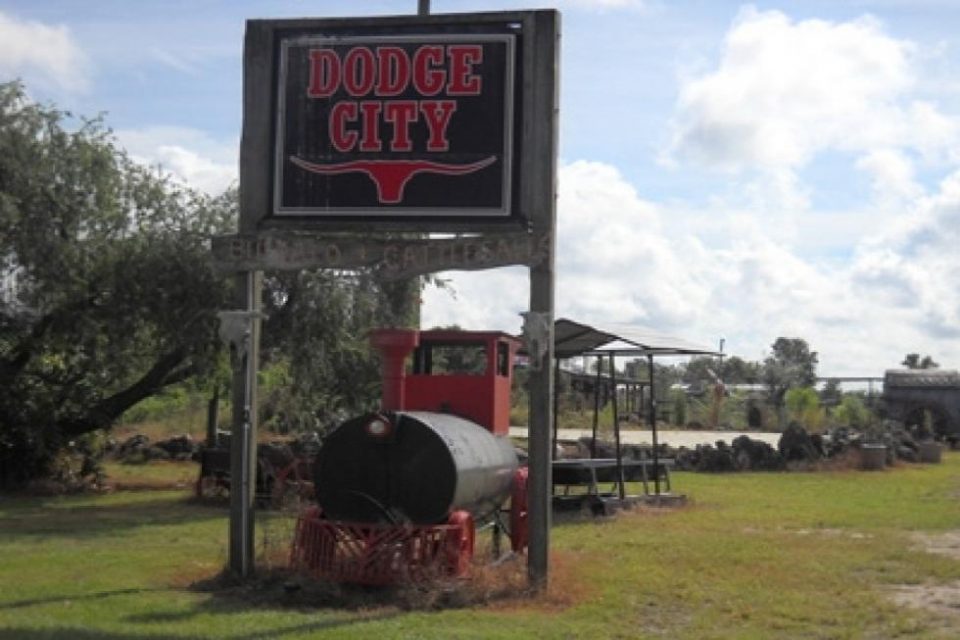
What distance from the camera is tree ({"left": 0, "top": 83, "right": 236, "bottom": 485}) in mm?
19391

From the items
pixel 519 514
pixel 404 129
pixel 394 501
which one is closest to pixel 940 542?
pixel 519 514

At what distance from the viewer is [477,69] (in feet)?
35.6

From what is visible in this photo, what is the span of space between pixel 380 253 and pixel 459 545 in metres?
2.60

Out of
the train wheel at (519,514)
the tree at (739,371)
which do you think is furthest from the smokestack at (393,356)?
the tree at (739,371)

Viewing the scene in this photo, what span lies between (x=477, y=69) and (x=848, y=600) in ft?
17.6

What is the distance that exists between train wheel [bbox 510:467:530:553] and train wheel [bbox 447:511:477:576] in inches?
64.3

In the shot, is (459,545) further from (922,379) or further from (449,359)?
(922,379)

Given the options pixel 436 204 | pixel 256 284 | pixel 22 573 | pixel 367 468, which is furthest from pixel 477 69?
pixel 22 573

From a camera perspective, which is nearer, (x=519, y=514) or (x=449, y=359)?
(x=519, y=514)

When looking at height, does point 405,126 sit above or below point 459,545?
above

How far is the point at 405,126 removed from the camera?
429 inches

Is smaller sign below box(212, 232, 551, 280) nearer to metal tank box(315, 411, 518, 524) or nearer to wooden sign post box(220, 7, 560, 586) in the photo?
wooden sign post box(220, 7, 560, 586)

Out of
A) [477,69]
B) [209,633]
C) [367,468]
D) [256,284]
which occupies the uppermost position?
[477,69]

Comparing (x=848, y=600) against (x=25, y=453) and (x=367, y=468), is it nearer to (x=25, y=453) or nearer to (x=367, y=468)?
(x=367, y=468)
